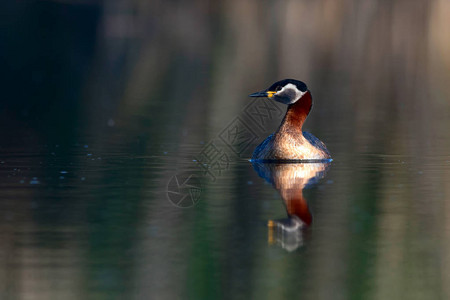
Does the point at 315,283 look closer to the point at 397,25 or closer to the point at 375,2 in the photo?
the point at 397,25

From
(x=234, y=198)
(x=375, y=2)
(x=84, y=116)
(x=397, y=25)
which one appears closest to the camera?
(x=234, y=198)

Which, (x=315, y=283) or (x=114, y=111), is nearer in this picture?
(x=315, y=283)

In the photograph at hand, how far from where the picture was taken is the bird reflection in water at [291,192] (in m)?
10.3

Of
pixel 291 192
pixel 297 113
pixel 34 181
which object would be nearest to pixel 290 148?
pixel 297 113

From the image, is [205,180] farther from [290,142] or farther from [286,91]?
[286,91]

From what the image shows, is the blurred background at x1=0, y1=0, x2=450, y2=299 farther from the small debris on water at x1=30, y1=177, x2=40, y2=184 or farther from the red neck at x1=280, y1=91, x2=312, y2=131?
the red neck at x1=280, y1=91, x2=312, y2=131

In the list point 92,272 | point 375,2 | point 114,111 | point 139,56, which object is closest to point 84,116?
point 114,111

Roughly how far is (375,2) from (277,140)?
5909 centimetres

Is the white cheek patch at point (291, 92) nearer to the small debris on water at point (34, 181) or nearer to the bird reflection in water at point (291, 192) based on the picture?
the bird reflection in water at point (291, 192)

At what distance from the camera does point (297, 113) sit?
17.2 meters

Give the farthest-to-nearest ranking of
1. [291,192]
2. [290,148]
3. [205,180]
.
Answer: [290,148] < [205,180] < [291,192]

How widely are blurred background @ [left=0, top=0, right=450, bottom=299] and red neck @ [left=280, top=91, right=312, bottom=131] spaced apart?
85 cm

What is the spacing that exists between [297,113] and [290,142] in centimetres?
85

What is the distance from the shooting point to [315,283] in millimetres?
8516
